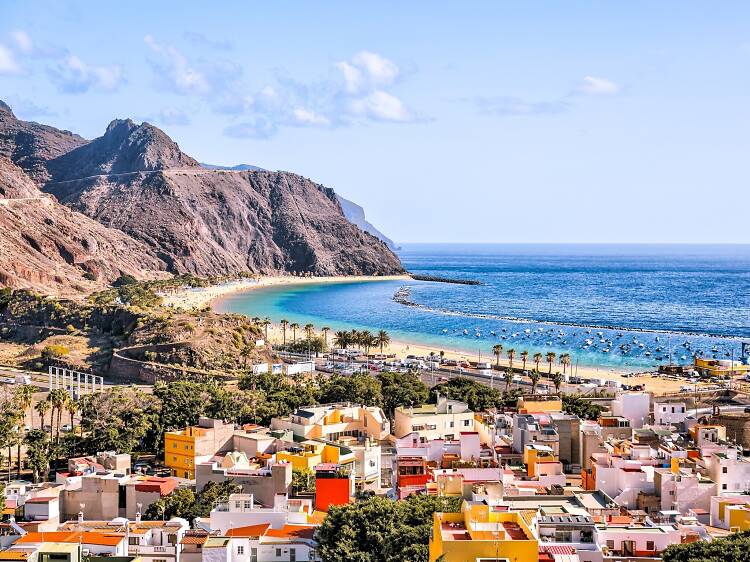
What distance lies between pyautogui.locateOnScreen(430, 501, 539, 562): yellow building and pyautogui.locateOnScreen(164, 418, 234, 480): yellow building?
19704mm

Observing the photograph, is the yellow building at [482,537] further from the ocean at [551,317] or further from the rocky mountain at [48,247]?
the rocky mountain at [48,247]

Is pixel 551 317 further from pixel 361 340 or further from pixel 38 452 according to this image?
pixel 38 452

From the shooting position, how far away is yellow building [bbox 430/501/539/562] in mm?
18594

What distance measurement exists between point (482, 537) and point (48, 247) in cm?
13993

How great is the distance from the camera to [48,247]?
147750 millimetres

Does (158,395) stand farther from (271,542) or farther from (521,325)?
(521,325)

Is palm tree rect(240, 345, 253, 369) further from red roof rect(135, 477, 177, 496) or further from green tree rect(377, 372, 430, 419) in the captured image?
red roof rect(135, 477, 177, 496)

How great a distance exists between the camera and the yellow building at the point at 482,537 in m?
18.6

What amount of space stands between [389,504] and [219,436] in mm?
14969

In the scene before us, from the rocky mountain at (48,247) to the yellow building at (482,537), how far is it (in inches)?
4317

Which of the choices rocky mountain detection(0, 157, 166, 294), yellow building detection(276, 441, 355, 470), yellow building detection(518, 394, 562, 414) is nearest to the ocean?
rocky mountain detection(0, 157, 166, 294)

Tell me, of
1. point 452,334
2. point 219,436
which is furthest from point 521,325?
point 219,436

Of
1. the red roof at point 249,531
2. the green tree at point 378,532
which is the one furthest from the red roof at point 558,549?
the red roof at point 249,531

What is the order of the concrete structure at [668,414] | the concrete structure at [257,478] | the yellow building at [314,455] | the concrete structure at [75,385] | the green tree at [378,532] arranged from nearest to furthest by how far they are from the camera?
the green tree at [378,532] < the concrete structure at [257,478] < the yellow building at [314,455] < the concrete structure at [668,414] < the concrete structure at [75,385]
